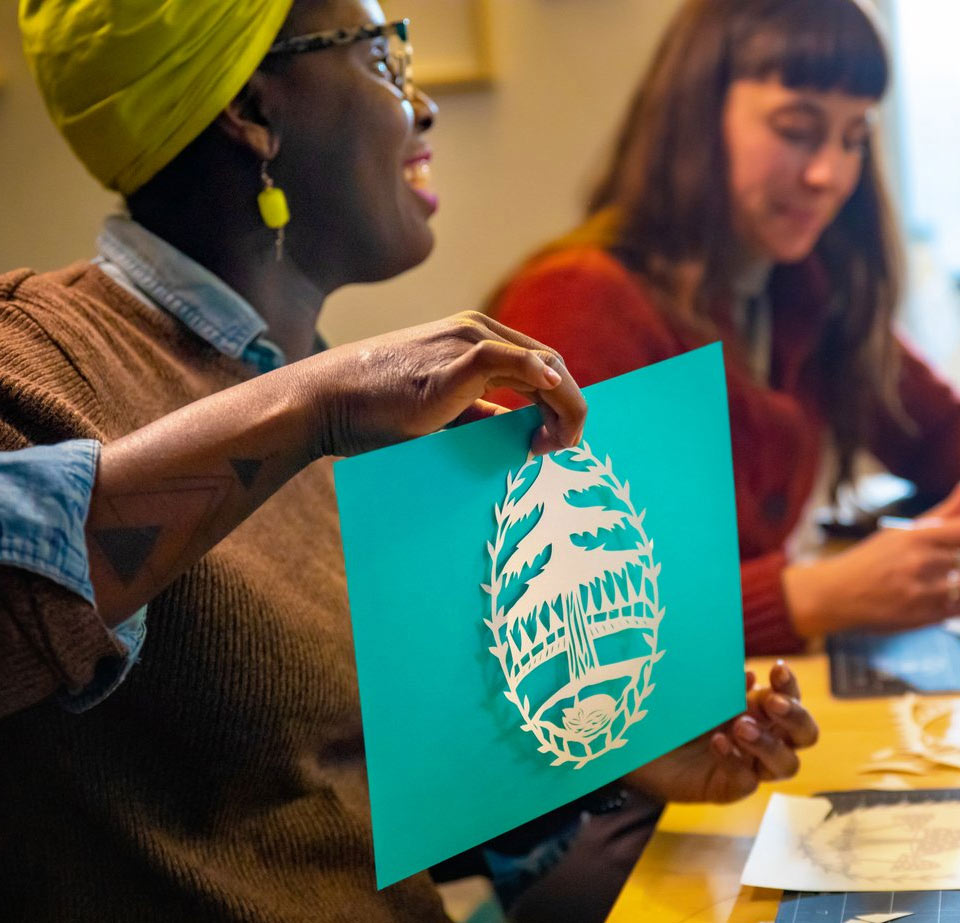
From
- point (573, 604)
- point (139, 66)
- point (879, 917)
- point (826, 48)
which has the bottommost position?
point (879, 917)

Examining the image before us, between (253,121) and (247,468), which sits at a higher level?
(253,121)

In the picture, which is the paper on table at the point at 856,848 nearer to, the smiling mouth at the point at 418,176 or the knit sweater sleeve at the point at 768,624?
the knit sweater sleeve at the point at 768,624

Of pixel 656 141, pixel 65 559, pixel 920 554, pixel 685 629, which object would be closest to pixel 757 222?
pixel 656 141

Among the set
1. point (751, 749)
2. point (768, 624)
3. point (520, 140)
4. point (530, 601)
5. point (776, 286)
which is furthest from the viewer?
point (520, 140)

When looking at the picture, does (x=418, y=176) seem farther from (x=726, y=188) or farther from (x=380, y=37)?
(x=726, y=188)

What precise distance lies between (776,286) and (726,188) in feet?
0.70

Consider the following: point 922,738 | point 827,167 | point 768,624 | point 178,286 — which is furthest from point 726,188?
point 178,286

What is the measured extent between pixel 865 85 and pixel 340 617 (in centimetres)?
106

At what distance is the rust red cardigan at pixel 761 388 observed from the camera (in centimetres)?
141

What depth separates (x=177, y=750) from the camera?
80cm

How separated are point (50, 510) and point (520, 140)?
148 centimetres

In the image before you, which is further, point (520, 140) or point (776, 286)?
point (520, 140)

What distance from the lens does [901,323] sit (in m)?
2.24

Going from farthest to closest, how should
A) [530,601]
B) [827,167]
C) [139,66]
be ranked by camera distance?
[827,167] → [139,66] → [530,601]
